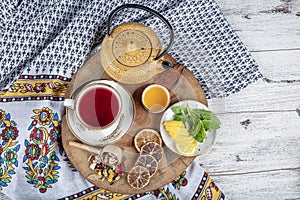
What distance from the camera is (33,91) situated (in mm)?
1109

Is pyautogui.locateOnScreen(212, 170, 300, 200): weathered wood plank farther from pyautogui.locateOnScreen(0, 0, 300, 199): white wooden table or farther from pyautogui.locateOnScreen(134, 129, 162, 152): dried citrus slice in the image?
pyautogui.locateOnScreen(134, 129, 162, 152): dried citrus slice

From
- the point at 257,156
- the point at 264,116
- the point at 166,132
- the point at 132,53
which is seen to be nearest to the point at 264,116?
the point at 264,116

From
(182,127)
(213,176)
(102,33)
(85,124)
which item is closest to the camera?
(85,124)

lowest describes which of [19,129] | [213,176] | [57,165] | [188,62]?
[213,176]

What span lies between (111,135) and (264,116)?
0.56 m

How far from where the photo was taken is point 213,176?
1250 millimetres

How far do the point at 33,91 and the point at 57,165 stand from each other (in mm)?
213

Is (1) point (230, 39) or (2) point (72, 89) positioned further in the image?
(1) point (230, 39)

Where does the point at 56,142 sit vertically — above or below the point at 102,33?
below

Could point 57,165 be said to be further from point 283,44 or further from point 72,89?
point 283,44

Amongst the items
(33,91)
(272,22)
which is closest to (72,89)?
(33,91)

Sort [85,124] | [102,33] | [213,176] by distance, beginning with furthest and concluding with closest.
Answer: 1. [213,176]
2. [102,33]
3. [85,124]

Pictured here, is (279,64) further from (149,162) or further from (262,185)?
(149,162)

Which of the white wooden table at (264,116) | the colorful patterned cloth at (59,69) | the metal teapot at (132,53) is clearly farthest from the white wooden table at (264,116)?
the metal teapot at (132,53)
